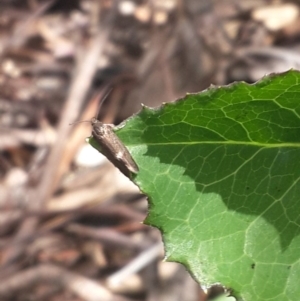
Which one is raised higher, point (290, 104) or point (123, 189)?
point (123, 189)

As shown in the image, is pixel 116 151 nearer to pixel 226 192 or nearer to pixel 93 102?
pixel 226 192

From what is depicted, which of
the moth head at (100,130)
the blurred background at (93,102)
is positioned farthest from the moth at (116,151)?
the blurred background at (93,102)

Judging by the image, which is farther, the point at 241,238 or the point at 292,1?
the point at 292,1

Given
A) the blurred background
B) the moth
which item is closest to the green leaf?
the moth

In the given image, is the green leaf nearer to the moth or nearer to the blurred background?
the moth

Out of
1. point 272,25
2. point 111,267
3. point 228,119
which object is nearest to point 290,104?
point 228,119

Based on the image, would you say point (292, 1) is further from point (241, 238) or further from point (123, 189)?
point (241, 238)

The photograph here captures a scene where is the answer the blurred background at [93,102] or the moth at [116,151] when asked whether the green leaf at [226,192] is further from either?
the blurred background at [93,102]
